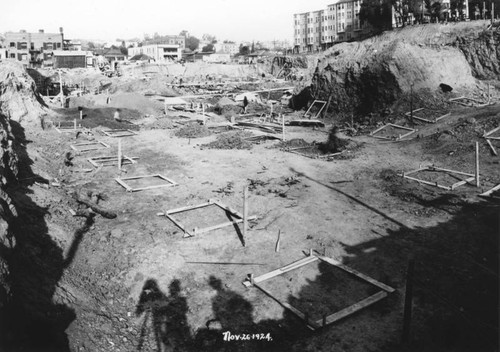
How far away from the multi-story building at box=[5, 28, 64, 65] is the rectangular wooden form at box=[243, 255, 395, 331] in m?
77.8

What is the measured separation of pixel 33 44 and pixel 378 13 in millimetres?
70287

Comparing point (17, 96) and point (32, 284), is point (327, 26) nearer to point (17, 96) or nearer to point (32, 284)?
point (17, 96)

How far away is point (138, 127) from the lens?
27.4 meters

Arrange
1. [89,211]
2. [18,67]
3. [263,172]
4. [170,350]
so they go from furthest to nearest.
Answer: [18,67] → [263,172] → [89,211] → [170,350]

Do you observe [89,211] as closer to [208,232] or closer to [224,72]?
[208,232]

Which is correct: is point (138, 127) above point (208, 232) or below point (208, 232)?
above

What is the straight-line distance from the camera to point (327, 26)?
10081cm

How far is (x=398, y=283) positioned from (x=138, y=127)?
22955 mm

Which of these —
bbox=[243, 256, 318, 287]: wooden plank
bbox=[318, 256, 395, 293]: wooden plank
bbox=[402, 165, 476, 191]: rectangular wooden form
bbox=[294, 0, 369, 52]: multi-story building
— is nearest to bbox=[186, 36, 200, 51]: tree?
bbox=[294, 0, 369, 52]: multi-story building

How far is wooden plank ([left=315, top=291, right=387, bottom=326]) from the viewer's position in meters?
6.70

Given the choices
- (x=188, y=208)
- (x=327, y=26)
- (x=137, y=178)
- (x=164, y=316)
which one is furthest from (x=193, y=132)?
(x=327, y=26)

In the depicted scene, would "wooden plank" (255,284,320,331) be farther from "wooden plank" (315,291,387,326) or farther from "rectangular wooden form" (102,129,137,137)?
"rectangular wooden form" (102,129,137,137)

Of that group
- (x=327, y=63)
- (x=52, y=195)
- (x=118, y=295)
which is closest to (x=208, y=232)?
(x=118, y=295)

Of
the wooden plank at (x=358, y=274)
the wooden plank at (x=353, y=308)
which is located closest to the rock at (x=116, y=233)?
the wooden plank at (x=358, y=274)
